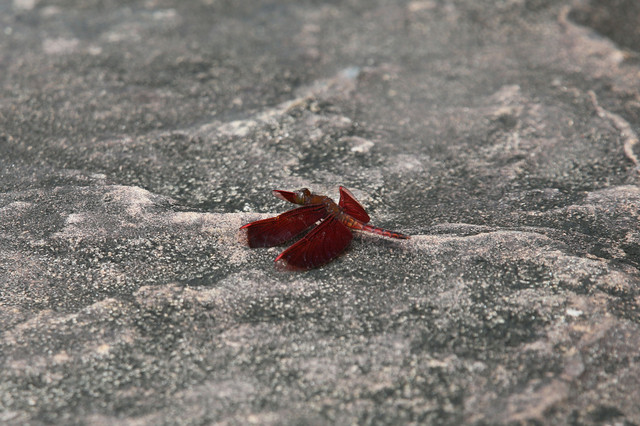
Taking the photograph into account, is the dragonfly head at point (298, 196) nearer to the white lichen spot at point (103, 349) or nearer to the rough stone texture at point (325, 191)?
the rough stone texture at point (325, 191)

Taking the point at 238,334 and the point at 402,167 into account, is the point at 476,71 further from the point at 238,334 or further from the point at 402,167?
the point at 238,334

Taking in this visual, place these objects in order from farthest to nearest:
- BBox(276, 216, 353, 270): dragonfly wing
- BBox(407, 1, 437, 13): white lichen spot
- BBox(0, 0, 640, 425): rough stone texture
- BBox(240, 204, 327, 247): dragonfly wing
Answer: BBox(407, 1, 437, 13): white lichen spot
BBox(240, 204, 327, 247): dragonfly wing
BBox(276, 216, 353, 270): dragonfly wing
BBox(0, 0, 640, 425): rough stone texture

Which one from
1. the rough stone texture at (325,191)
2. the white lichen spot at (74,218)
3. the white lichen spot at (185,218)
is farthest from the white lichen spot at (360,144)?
the white lichen spot at (74,218)

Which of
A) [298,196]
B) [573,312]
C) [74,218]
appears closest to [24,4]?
[74,218]

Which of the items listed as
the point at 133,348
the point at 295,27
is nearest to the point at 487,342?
the point at 133,348

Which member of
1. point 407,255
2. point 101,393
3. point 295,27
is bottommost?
point 101,393

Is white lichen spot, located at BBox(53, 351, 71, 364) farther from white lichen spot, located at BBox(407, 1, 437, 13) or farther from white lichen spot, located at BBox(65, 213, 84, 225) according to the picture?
white lichen spot, located at BBox(407, 1, 437, 13)

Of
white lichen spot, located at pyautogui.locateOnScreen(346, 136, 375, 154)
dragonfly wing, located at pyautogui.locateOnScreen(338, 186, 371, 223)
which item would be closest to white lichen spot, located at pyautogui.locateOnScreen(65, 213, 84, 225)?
dragonfly wing, located at pyautogui.locateOnScreen(338, 186, 371, 223)
